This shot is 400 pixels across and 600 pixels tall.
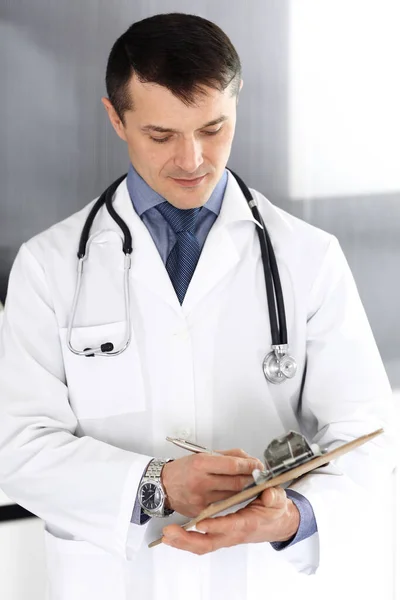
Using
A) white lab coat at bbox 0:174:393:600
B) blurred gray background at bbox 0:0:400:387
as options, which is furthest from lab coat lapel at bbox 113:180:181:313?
blurred gray background at bbox 0:0:400:387

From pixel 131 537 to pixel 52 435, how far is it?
0.21 metres

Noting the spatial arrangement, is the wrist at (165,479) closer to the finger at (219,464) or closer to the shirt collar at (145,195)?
the finger at (219,464)

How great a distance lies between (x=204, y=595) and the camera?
128cm

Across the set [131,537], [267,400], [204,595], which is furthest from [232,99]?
[204,595]

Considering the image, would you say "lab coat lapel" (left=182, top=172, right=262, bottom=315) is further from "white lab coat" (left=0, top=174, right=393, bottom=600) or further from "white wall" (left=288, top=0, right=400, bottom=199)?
"white wall" (left=288, top=0, right=400, bottom=199)

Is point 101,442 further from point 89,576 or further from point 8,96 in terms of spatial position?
point 8,96

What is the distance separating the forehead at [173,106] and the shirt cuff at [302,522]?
2.00 ft

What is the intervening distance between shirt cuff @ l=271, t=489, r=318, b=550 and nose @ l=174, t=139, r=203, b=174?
1.79 ft

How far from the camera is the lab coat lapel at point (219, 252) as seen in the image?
1.28 m

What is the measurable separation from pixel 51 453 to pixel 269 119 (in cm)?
87

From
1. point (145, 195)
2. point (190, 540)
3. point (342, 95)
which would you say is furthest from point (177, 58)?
point (190, 540)

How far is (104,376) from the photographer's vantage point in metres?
1.27

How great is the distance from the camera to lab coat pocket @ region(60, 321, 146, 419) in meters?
1.26

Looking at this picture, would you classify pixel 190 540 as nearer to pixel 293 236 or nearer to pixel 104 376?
pixel 104 376
